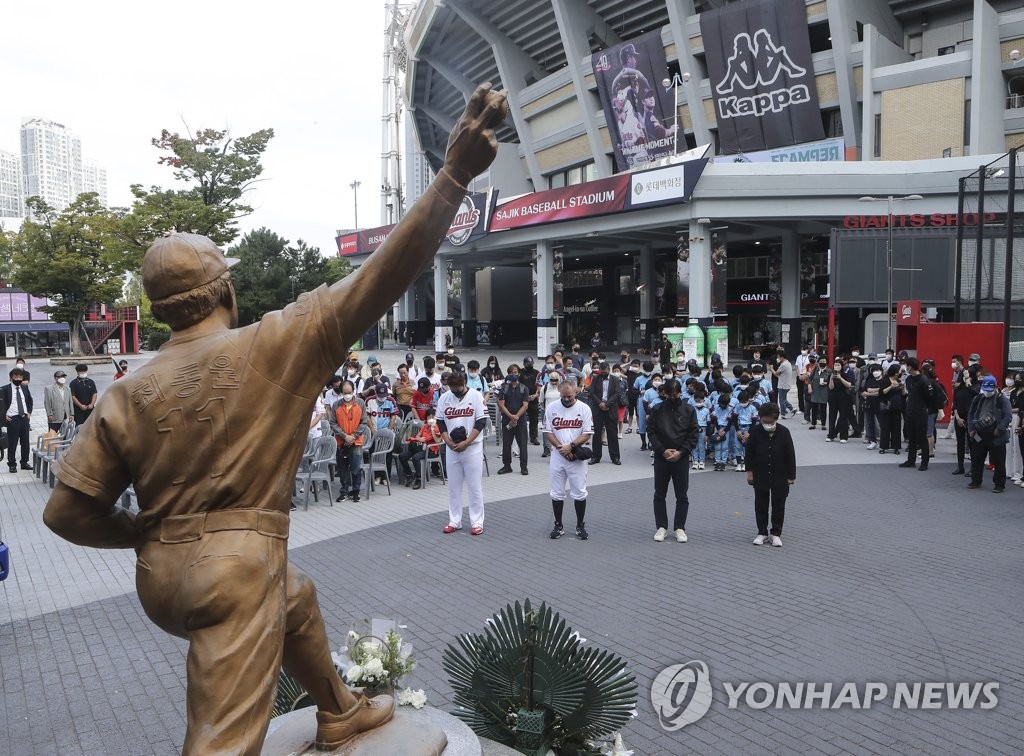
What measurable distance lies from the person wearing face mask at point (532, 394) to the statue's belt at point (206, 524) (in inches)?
467

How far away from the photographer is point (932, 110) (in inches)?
1187

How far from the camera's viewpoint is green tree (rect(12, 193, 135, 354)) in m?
41.7

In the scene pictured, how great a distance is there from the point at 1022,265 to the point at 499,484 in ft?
46.8

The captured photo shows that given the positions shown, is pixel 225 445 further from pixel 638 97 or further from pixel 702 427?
pixel 638 97

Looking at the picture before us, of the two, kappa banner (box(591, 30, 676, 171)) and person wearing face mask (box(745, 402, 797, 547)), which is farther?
kappa banner (box(591, 30, 676, 171))

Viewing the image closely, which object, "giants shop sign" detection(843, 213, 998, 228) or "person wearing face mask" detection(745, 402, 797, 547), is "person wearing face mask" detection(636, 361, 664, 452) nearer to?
"person wearing face mask" detection(745, 402, 797, 547)

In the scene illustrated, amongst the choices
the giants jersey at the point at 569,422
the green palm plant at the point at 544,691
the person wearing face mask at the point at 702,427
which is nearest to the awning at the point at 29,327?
the person wearing face mask at the point at 702,427

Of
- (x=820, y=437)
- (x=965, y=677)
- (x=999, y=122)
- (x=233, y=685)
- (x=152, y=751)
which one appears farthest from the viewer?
(x=999, y=122)

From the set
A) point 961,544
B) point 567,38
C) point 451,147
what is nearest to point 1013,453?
point 961,544

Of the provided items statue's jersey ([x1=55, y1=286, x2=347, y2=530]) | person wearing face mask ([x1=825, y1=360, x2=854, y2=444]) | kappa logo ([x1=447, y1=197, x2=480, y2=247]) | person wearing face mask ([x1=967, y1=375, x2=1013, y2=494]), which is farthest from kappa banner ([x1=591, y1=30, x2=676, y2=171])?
statue's jersey ([x1=55, y1=286, x2=347, y2=530])

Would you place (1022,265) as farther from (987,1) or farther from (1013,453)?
(987,1)

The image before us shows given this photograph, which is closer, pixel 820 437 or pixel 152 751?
pixel 152 751

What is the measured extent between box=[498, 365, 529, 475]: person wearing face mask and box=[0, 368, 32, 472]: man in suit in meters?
8.62

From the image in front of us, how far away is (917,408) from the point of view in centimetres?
1252
